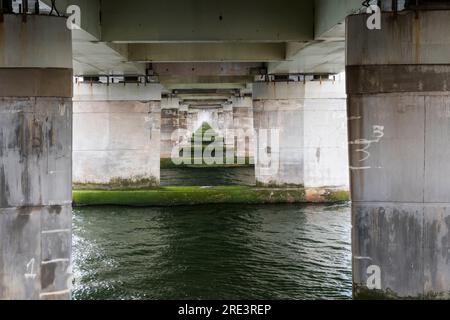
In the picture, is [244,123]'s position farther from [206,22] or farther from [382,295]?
[382,295]

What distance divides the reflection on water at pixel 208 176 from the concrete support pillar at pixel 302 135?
5.35m

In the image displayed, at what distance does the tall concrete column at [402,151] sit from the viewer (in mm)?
7891

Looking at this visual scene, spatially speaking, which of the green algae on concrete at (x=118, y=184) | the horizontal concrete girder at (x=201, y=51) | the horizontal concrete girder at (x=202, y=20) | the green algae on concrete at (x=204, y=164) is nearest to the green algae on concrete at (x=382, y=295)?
the horizontal concrete girder at (x=202, y=20)

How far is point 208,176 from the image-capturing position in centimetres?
3111

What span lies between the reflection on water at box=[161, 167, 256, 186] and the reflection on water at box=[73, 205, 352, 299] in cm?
807

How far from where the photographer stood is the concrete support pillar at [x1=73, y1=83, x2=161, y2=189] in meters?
21.3

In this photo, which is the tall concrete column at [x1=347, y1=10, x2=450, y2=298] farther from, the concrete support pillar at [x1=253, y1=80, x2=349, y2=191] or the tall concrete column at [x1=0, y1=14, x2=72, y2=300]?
the concrete support pillar at [x1=253, y1=80, x2=349, y2=191]

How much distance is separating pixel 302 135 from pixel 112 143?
8.19 metres

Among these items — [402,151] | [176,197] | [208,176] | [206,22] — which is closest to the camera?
[402,151]

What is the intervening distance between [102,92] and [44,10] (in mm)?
13282

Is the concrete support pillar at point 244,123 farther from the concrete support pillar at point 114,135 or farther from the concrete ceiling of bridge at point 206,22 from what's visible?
the concrete ceiling of bridge at point 206,22

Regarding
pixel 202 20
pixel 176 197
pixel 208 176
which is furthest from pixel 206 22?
pixel 208 176
